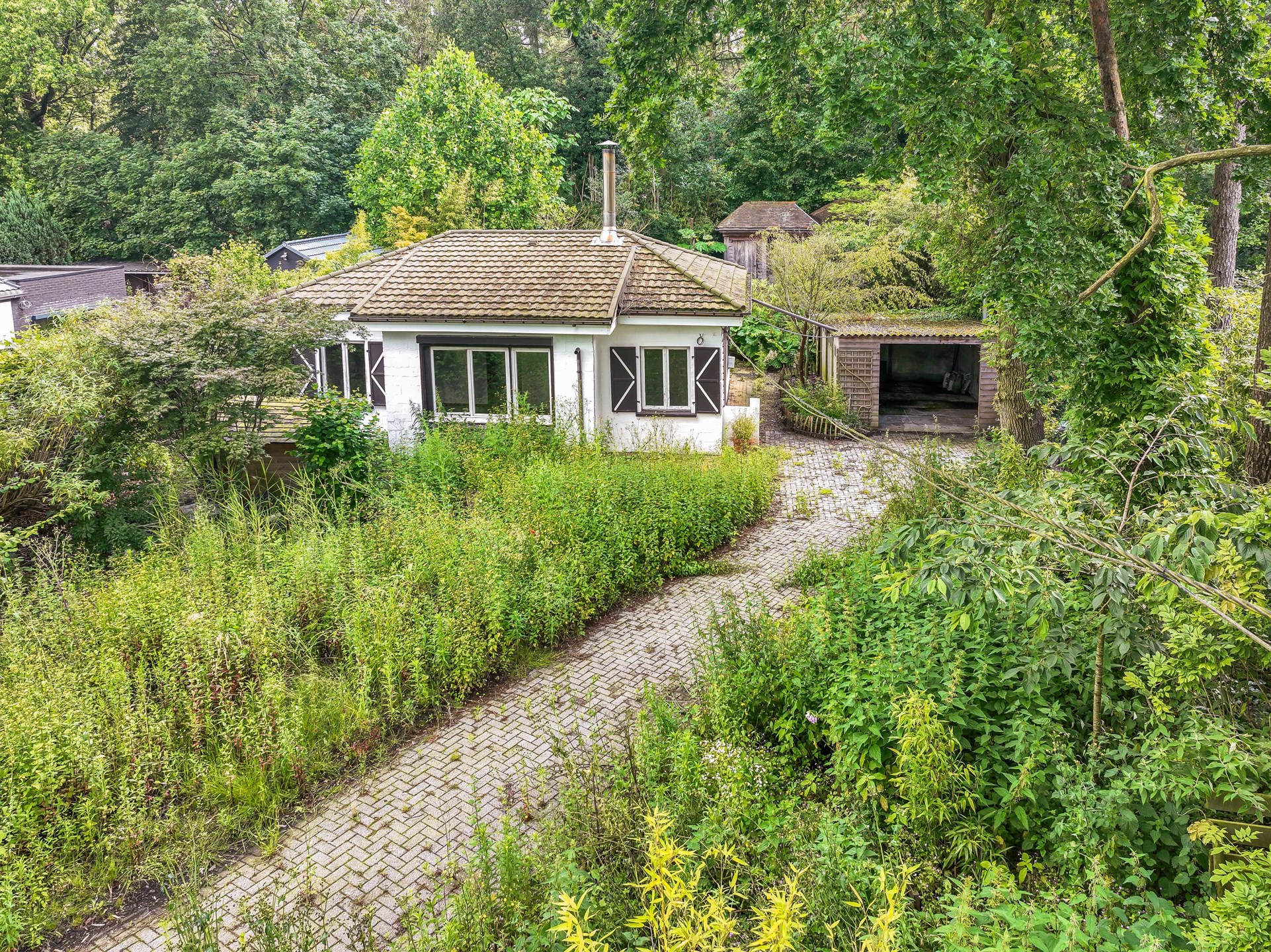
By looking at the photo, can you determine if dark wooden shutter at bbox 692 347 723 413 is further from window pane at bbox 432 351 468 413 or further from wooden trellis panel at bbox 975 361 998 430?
wooden trellis panel at bbox 975 361 998 430

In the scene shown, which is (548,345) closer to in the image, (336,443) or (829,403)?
(336,443)

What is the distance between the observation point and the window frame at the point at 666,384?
46.5 feet

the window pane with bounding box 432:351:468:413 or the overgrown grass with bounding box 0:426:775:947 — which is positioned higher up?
the window pane with bounding box 432:351:468:413

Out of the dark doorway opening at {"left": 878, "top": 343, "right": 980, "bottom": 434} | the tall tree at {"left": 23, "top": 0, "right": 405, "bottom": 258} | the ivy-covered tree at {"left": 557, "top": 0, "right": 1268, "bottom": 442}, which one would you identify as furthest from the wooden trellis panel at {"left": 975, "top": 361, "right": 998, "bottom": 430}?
the tall tree at {"left": 23, "top": 0, "right": 405, "bottom": 258}

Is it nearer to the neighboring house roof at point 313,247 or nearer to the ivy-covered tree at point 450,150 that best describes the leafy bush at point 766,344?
the ivy-covered tree at point 450,150

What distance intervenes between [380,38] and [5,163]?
50.3ft

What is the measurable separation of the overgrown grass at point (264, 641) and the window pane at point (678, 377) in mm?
3818

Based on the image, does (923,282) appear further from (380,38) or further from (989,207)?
(380,38)

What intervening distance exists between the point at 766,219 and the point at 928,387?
10227 millimetres

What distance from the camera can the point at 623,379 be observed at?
14469 millimetres

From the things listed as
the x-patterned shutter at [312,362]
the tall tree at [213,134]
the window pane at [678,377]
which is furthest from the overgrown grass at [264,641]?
the tall tree at [213,134]

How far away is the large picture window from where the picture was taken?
1409 cm

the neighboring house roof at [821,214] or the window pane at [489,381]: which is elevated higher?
the neighboring house roof at [821,214]

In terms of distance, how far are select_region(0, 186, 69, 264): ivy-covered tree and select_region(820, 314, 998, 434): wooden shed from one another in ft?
96.8
